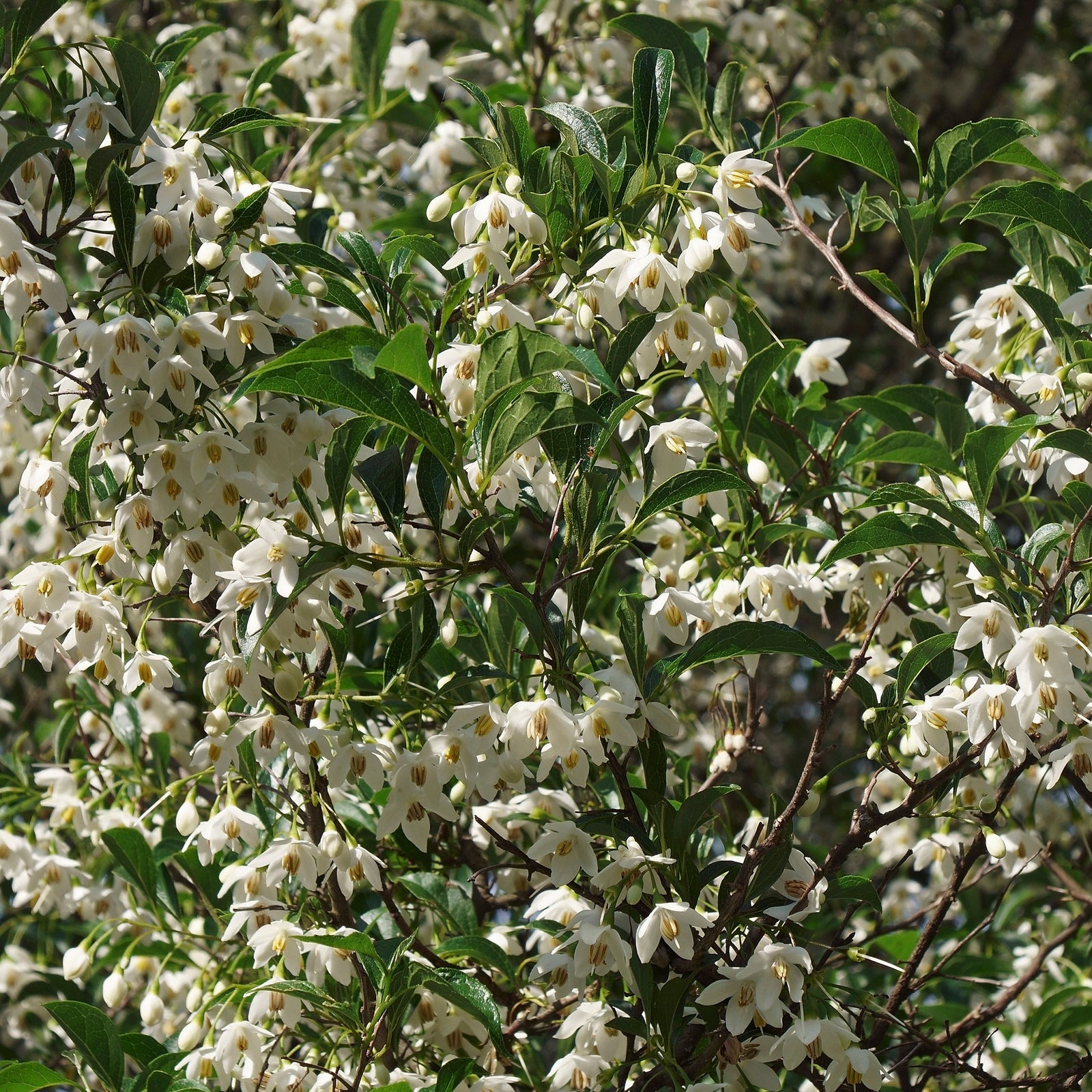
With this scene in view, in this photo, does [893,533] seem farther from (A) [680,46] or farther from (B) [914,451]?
(A) [680,46]

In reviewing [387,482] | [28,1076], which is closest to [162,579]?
[387,482]

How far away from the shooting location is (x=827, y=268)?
6555 mm

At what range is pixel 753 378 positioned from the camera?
2.23m

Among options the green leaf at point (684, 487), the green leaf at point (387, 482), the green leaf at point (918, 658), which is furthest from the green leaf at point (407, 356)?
the green leaf at point (918, 658)

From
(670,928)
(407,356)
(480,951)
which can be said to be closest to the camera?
(407,356)

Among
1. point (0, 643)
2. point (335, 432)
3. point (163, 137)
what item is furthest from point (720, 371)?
point (0, 643)

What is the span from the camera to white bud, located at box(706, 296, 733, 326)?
1.98 meters

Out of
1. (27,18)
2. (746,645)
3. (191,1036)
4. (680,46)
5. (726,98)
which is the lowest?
(191,1036)

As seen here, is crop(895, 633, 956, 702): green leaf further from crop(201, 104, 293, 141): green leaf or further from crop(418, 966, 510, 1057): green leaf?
crop(201, 104, 293, 141): green leaf

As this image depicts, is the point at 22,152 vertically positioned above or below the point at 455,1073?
above

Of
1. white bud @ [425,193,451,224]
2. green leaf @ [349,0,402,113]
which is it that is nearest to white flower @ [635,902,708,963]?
white bud @ [425,193,451,224]

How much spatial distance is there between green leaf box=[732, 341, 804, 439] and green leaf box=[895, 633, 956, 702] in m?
0.58

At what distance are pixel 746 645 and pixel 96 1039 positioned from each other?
1.22 metres

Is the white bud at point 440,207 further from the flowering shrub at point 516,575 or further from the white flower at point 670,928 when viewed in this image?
the white flower at point 670,928
